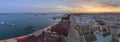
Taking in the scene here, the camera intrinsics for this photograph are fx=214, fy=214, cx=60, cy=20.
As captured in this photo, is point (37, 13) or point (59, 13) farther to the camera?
point (59, 13)

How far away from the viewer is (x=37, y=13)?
2703mm

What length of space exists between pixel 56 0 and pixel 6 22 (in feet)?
2.39

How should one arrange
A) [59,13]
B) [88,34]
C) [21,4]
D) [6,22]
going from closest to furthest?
[6,22]
[21,4]
[59,13]
[88,34]

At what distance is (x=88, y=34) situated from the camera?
315 centimetres

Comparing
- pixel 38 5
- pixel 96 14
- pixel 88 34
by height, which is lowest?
pixel 88 34

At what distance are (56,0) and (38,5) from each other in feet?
0.82

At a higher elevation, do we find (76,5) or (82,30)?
(76,5)

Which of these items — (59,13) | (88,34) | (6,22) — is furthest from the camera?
(88,34)

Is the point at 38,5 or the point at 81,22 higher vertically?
the point at 38,5

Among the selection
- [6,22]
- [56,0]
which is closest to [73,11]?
[56,0]

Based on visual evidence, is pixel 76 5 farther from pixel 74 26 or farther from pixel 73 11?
pixel 74 26

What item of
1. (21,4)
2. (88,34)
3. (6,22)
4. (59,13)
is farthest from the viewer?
(88,34)

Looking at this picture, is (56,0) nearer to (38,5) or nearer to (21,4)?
(38,5)

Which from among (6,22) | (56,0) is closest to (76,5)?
(56,0)
